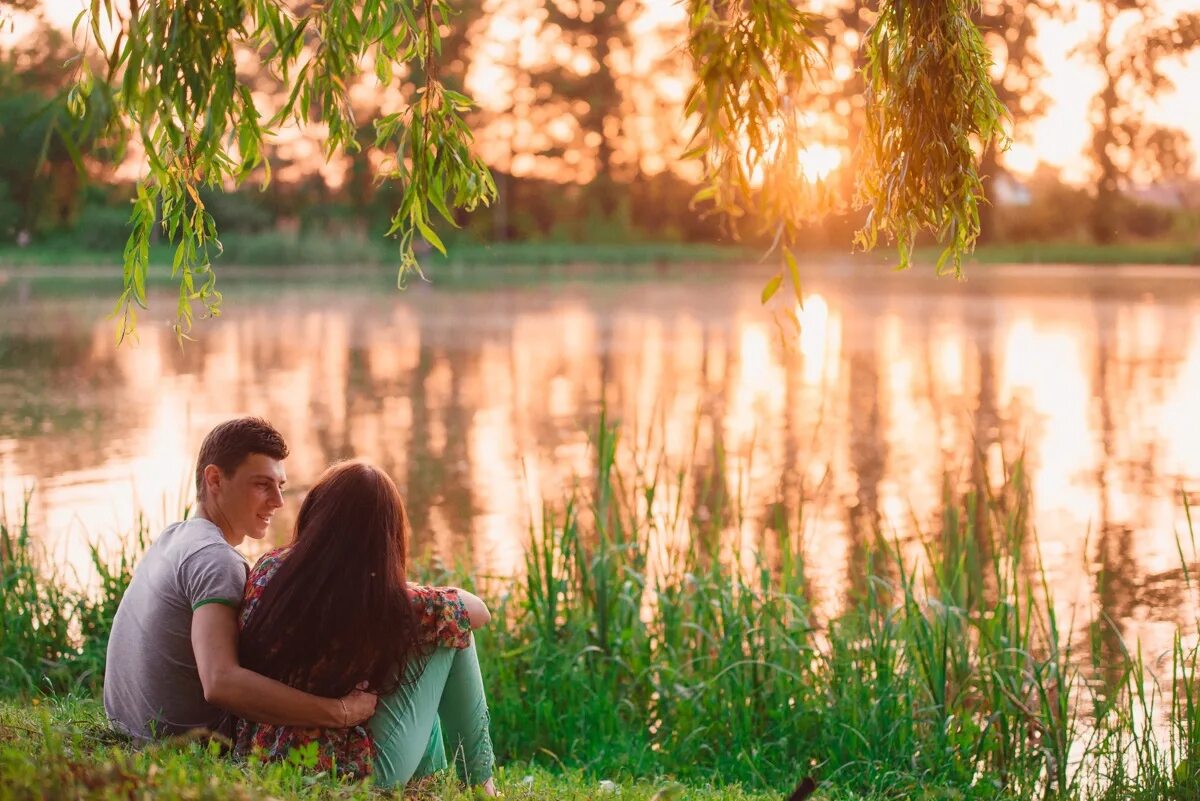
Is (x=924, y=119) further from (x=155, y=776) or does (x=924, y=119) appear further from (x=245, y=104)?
(x=155, y=776)

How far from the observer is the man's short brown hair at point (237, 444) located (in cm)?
320

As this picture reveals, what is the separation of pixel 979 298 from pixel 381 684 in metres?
27.2

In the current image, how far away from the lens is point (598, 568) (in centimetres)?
532

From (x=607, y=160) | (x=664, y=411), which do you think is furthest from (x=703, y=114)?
(x=607, y=160)

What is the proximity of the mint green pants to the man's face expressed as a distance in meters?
0.46

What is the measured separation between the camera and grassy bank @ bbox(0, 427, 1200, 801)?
177 inches

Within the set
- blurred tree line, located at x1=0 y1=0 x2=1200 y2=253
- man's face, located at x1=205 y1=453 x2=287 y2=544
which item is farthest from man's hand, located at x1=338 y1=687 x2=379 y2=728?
blurred tree line, located at x1=0 y1=0 x2=1200 y2=253

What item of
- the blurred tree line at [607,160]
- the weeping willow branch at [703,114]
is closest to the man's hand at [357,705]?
the weeping willow branch at [703,114]

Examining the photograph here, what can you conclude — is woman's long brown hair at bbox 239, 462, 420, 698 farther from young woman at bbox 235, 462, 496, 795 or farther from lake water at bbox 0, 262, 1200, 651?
lake water at bbox 0, 262, 1200, 651

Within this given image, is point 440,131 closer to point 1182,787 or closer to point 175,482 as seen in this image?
point 1182,787

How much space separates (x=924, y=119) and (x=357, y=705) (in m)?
1.86

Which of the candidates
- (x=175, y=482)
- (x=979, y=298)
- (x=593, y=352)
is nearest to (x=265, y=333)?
(x=593, y=352)

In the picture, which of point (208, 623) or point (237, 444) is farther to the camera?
point (237, 444)

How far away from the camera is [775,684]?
15.9 ft
